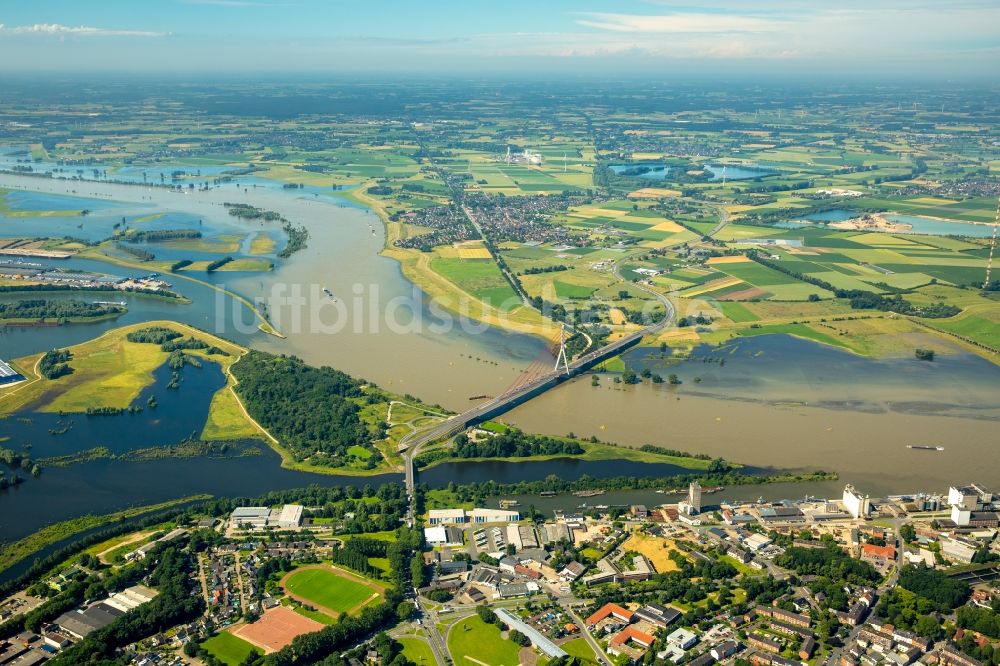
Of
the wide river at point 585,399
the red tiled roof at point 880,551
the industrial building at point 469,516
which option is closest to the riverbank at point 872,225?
the wide river at point 585,399

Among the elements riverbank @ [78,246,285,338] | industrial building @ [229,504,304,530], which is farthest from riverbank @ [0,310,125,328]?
industrial building @ [229,504,304,530]

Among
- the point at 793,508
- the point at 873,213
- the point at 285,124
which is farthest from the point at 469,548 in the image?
the point at 285,124

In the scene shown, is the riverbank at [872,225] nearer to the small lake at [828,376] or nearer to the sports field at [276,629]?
the small lake at [828,376]

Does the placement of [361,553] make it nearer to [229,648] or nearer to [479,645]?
[229,648]

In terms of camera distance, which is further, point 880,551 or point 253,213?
point 253,213

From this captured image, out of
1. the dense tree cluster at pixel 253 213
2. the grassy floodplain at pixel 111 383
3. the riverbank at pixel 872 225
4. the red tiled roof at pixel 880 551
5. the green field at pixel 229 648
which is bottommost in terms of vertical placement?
the green field at pixel 229 648

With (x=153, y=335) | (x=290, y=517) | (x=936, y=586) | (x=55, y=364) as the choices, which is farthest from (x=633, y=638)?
(x=153, y=335)
